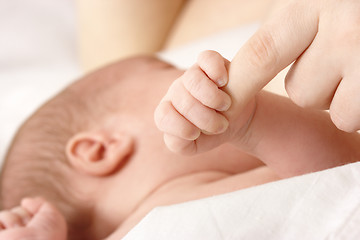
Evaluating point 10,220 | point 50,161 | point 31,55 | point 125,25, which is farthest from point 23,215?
point 31,55

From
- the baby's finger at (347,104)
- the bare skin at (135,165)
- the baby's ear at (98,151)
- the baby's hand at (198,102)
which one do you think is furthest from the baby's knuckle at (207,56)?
the baby's ear at (98,151)

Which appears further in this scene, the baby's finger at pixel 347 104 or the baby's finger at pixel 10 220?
the baby's finger at pixel 10 220

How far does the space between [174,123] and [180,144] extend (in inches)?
1.4

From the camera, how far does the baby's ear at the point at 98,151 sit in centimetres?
83

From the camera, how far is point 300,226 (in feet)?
1.50

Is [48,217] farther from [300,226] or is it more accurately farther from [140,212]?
[300,226]

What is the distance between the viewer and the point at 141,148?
32.8 inches

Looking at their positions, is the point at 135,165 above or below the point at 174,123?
below

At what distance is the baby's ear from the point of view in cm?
83

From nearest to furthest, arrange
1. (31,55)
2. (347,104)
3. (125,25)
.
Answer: (347,104) < (125,25) < (31,55)

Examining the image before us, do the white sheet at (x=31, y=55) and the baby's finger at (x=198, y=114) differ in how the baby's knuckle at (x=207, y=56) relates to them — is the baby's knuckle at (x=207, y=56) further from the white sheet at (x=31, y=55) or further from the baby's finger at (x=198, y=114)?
the white sheet at (x=31, y=55)

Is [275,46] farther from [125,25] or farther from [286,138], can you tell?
[125,25]

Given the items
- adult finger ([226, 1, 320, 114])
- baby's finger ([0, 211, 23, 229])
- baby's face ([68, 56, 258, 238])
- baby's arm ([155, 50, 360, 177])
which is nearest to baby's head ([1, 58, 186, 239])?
baby's face ([68, 56, 258, 238])

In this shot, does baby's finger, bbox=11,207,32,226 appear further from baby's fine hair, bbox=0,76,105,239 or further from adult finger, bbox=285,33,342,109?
adult finger, bbox=285,33,342,109
